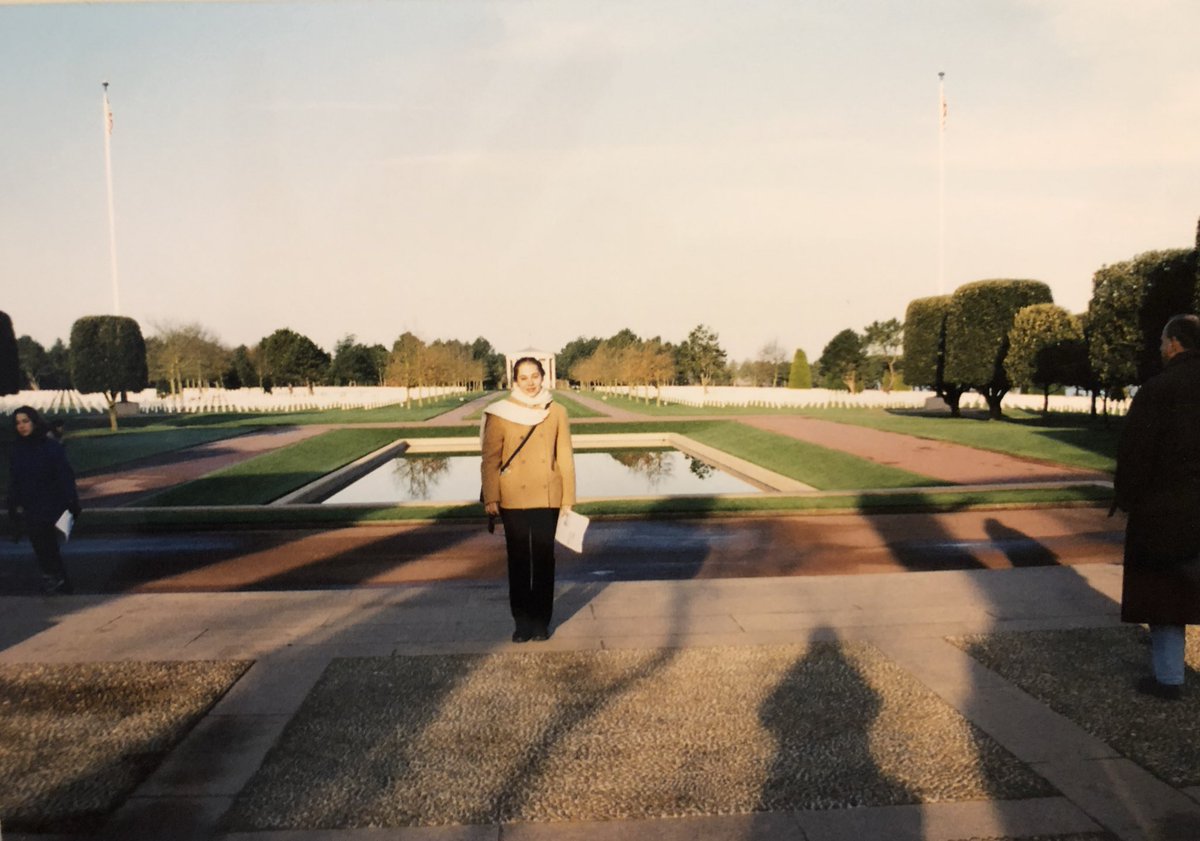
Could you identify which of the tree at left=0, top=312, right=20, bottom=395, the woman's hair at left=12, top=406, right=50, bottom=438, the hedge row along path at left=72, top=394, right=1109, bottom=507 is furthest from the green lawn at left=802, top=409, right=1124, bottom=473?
the tree at left=0, top=312, right=20, bottom=395

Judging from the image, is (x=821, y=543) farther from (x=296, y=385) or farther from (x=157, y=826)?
(x=296, y=385)

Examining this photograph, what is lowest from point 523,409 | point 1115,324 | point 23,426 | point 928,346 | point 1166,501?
point 1166,501

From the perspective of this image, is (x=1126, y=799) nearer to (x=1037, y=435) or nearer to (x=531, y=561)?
(x=531, y=561)

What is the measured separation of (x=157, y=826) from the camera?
299cm

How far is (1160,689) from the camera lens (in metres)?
4.13

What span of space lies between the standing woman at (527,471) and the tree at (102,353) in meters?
32.2

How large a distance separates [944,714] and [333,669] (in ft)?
11.1

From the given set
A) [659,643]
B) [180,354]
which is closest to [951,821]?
[659,643]

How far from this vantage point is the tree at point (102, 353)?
31625mm

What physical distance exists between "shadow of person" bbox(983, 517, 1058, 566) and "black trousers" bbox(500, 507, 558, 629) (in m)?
5.10

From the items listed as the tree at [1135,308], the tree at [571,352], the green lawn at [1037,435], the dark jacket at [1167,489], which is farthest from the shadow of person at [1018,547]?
the tree at [571,352]

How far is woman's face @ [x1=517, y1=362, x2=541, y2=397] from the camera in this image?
4898 mm

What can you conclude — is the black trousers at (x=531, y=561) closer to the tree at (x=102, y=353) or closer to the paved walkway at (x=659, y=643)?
the paved walkway at (x=659, y=643)

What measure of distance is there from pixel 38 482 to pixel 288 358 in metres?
70.9
